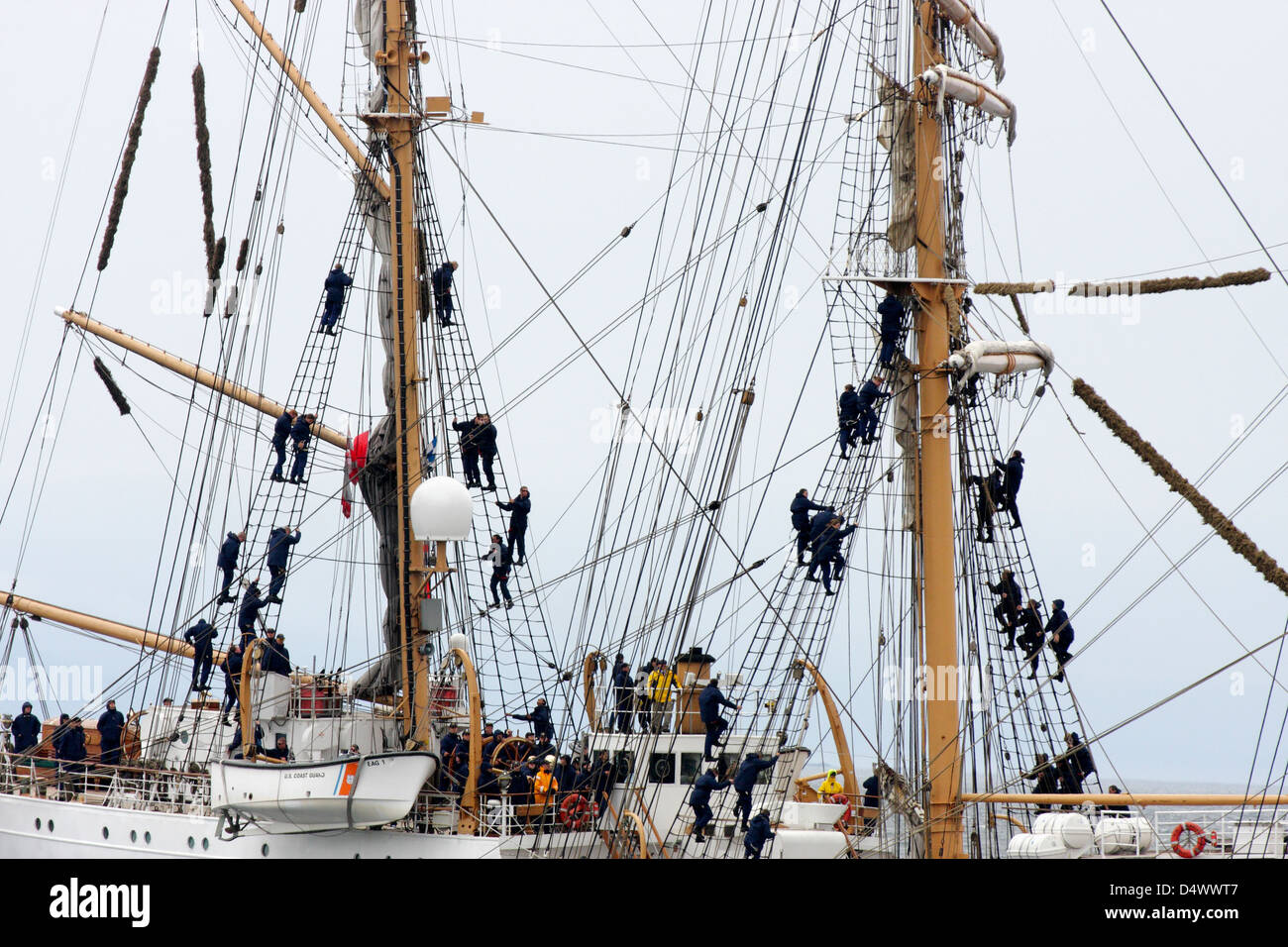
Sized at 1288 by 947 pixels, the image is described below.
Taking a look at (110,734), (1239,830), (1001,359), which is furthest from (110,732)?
(1239,830)

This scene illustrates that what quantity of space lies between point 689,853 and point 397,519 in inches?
344

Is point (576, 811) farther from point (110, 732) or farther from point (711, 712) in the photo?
point (110, 732)

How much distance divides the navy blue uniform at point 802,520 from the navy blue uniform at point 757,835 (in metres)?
4.20

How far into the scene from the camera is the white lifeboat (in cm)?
2692

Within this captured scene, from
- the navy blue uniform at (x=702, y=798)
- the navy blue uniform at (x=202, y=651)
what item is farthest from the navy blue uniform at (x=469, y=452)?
the navy blue uniform at (x=702, y=798)

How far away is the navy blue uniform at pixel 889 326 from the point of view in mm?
26312

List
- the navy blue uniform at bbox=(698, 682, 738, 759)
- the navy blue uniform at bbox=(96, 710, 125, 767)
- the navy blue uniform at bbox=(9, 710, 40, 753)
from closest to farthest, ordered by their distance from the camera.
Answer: the navy blue uniform at bbox=(698, 682, 738, 759)
the navy blue uniform at bbox=(96, 710, 125, 767)
the navy blue uniform at bbox=(9, 710, 40, 753)

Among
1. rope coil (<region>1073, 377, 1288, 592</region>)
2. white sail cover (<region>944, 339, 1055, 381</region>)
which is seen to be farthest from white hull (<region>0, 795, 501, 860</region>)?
rope coil (<region>1073, 377, 1288, 592</region>)

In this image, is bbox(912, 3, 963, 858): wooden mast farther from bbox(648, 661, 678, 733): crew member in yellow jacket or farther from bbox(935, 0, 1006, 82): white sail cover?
bbox(648, 661, 678, 733): crew member in yellow jacket

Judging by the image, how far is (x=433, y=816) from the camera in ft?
93.9

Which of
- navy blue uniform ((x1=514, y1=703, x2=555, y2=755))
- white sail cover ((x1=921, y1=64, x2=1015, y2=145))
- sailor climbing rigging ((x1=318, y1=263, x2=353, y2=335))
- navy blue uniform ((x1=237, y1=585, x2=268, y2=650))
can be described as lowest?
navy blue uniform ((x1=514, y1=703, x2=555, y2=755))

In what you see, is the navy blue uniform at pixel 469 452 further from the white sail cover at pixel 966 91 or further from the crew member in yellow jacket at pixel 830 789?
the white sail cover at pixel 966 91

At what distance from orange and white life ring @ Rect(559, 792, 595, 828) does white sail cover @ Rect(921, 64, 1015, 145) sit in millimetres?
11662
